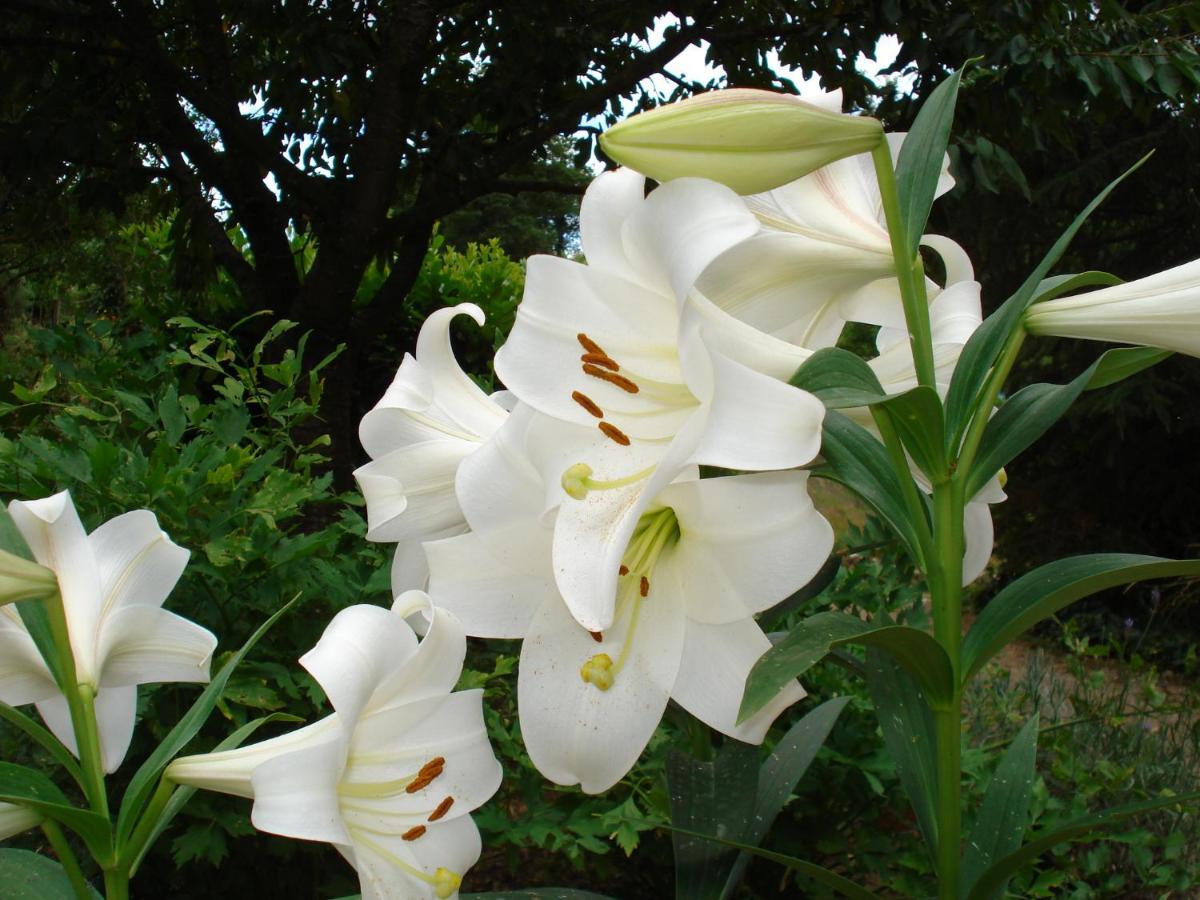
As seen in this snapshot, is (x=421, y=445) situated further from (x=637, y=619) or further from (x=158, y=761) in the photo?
(x=158, y=761)

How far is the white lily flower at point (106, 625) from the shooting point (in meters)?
0.81

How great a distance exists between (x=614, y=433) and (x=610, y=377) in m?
0.04

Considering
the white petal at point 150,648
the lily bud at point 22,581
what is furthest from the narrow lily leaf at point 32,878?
the lily bud at point 22,581

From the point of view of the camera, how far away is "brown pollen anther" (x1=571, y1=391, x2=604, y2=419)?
65 cm

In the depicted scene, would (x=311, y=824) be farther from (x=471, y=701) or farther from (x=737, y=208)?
(x=737, y=208)

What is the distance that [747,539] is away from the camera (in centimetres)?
62

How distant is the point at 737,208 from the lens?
1.87 feet

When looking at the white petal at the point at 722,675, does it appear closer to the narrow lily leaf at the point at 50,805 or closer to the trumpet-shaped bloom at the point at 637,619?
the trumpet-shaped bloom at the point at 637,619

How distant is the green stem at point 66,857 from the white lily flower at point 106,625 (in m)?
0.07

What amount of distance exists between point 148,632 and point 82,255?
10.4 meters

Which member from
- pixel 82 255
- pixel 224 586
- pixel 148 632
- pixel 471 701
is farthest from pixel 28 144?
pixel 82 255

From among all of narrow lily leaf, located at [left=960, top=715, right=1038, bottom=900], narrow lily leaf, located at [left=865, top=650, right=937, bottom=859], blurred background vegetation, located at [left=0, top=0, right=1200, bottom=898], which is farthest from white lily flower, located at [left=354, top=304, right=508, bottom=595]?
blurred background vegetation, located at [left=0, top=0, right=1200, bottom=898]

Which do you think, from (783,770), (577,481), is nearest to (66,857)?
(577,481)

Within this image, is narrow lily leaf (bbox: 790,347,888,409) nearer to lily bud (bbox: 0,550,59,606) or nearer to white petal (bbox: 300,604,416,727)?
white petal (bbox: 300,604,416,727)
